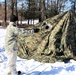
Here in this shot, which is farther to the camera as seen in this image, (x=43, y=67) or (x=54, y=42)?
(x=54, y=42)

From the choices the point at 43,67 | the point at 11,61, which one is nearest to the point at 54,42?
the point at 43,67

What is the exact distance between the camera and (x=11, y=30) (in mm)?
6738

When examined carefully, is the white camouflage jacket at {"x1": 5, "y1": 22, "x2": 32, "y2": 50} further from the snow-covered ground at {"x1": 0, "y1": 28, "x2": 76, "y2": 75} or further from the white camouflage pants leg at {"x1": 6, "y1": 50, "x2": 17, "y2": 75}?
the snow-covered ground at {"x1": 0, "y1": 28, "x2": 76, "y2": 75}

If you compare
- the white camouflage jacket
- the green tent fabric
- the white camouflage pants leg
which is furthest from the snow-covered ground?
the white camouflage jacket

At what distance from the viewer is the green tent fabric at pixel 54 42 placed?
966 cm

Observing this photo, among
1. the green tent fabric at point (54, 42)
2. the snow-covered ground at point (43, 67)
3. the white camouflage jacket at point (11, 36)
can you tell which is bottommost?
the snow-covered ground at point (43, 67)

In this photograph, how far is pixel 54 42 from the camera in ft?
32.2

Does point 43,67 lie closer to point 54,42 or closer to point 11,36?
point 54,42

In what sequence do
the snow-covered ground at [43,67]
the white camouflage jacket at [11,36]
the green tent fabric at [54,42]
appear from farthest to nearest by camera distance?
the green tent fabric at [54,42]
the snow-covered ground at [43,67]
the white camouflage jacket at [11,36]

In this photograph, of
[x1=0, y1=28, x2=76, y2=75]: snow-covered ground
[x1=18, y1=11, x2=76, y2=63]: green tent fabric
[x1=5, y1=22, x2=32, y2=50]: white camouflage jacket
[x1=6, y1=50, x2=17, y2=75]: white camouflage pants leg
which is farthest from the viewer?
[x1=18, y1=11, x2=76, y2=63]: green tent fabric

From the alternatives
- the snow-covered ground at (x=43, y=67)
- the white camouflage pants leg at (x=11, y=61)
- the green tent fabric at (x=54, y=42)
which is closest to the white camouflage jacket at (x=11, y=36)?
the white camouflage pants leg at (x=11, y=61)

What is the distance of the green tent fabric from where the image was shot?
9656 mm

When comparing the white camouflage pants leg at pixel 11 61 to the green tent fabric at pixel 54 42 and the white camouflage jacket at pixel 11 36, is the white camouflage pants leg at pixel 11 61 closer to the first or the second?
the white camouflage jacket at pixel 11 36

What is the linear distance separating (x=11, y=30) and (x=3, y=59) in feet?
10.4
